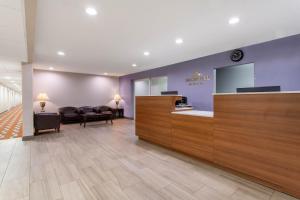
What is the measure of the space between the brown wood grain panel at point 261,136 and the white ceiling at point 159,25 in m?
1.46

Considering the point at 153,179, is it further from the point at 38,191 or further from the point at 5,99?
the point at 5,99

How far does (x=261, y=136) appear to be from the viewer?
2189mm

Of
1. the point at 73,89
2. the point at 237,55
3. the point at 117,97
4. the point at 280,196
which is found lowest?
the point at 280,196

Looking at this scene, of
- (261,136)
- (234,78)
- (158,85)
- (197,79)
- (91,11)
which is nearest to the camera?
(261,136)

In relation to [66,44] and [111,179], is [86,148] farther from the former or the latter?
[66,44]

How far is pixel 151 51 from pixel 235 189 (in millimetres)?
3930

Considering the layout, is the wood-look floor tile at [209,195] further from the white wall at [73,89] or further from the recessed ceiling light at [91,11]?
the white wall at [73,89]

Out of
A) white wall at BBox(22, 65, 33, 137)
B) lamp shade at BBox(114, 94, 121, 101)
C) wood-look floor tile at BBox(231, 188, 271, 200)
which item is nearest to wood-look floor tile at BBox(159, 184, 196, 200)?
wood-look floor tile at BBox(231, 188, 271, 200)

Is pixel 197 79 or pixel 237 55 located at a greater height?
pixel 237 55

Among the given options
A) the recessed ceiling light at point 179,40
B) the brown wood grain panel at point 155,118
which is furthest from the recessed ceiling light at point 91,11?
the brown wood grain panel at point 155,118

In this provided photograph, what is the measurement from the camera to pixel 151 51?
4.66m

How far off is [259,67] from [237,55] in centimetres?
67

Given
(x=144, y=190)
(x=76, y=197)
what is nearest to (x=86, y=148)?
(x=76, y=197)

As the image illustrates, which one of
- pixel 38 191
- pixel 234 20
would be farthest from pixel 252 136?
pixel 38 191
